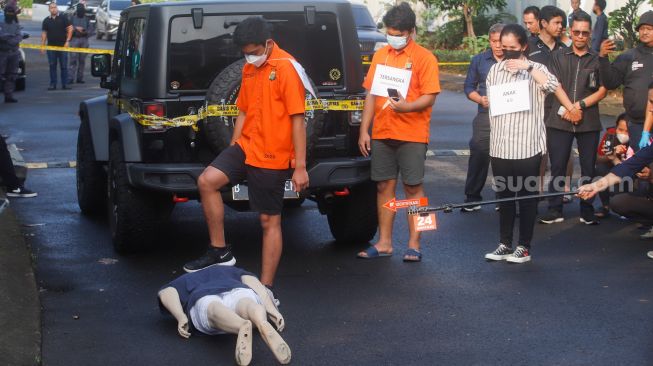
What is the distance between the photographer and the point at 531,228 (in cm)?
872

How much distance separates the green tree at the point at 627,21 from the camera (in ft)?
74.9

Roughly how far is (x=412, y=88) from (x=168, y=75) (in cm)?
177

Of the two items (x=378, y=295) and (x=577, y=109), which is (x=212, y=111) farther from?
(x=577, y=109)

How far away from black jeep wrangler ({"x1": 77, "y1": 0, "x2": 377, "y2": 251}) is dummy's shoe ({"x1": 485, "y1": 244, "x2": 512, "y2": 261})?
1020 millimetres

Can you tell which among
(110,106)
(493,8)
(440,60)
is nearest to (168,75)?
(110,106)

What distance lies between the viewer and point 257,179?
7.48 meters

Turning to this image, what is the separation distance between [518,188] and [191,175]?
7.89ft

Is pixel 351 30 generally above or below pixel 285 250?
above

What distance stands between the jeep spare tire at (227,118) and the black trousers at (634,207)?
298 centimetres

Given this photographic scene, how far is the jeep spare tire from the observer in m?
8.08

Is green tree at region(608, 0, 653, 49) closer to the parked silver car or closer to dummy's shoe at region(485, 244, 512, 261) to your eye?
dummy's shoe at region(485, 244, 512, 261)

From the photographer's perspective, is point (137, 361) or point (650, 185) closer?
point (137, 361)

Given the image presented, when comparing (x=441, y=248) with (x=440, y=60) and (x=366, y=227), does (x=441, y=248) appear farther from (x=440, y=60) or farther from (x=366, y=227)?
(x=440, y=60)

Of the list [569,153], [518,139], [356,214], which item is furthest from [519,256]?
[569,153]
